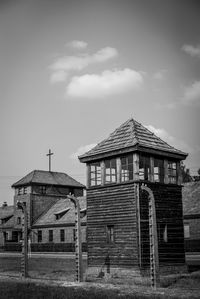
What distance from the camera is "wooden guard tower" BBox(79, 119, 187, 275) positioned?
24359 millimetres

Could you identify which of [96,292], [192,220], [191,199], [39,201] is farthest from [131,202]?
[39,201]

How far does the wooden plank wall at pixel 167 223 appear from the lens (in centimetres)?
2436

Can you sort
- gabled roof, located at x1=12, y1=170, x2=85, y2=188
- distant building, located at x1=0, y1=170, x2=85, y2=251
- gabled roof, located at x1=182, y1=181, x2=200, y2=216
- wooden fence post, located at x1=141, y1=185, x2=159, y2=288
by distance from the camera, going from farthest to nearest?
1. gabled roof, located at x1=12, y1=170, x2=85, y2=188
2. distant building, located at x1=0, y1=170, x2=85, y2=251
3. gabled roof, located at x1=182, y1=181, x2=200, y2=216
4. wooden fence post, located at x1=141, y1=185, x2=159, y2=288

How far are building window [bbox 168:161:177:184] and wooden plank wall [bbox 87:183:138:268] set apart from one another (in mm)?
3313

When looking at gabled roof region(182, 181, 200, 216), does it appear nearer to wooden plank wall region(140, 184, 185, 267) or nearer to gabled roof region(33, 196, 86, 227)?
gabled roof region(33, 196, 86, 227)

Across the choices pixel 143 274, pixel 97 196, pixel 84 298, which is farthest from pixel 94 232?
pixel 84 298

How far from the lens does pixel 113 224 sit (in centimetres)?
2547

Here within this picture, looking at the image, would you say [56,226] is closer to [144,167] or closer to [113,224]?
[113,224]

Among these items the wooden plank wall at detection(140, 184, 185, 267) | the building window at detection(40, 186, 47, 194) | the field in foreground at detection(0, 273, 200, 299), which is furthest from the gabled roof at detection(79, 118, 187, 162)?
the building window at detection(40, 186, 47, 194)

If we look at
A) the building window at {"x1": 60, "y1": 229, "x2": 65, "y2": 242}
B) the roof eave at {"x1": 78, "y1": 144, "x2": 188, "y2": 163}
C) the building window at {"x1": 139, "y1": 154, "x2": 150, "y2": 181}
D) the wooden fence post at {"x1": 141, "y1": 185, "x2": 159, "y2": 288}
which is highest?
the roof eave at {"x1": 78, "y1": 144, "x2": 188, "y2": 163}

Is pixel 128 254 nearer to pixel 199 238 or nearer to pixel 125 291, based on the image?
pixel 125 291

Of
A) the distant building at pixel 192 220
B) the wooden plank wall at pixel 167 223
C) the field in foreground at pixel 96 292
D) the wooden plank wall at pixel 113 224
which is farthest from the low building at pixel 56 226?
the field in foreground at pixel 96 292

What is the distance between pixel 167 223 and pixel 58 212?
33240mm

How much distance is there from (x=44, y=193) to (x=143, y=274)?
138 ft
